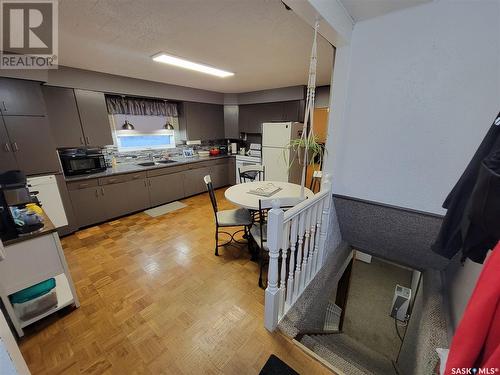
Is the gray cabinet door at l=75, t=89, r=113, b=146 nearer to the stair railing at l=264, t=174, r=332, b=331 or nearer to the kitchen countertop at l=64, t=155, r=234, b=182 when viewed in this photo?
the kitchen countertop at l=64, t=155, r=234, b=182

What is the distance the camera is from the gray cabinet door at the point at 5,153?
2209 mm

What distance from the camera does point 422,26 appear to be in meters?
1.22

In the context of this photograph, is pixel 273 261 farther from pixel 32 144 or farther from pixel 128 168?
pixel 128 168

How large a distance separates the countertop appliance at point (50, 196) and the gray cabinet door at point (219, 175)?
2.76 m

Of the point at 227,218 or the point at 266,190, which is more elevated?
the point at 266,190

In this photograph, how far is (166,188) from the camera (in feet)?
13.0

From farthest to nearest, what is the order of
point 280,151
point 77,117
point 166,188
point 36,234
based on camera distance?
point 280,151, point 166,188, point 77,117, point 36,234

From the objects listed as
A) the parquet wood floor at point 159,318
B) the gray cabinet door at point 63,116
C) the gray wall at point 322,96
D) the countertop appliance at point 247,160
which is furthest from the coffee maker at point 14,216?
the gray wall at point 322,96

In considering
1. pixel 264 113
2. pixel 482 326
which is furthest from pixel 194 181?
pixel 482 326


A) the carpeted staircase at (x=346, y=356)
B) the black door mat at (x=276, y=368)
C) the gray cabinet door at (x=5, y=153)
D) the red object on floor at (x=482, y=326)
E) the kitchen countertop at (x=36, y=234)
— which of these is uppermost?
the gray cabinet door at (x=5, y=153)

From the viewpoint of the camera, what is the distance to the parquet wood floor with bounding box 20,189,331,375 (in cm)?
131

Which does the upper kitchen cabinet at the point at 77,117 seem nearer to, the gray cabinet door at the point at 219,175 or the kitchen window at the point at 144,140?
the kitchen window at the point at 144,140

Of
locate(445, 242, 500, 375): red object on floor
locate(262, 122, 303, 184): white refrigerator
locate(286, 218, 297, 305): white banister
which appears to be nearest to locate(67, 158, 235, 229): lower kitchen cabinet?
locate(262, 122, 303, 184): white refrigerator

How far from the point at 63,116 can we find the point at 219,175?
300cm
